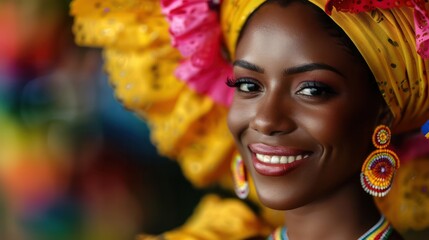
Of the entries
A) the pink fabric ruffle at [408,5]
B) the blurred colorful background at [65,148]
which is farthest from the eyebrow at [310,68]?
the blurred colorful background at [65,148]

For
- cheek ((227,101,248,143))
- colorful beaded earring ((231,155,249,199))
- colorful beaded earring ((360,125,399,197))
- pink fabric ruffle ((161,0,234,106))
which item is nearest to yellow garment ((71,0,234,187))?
pink fabric ruffle ((161,0,234,106))

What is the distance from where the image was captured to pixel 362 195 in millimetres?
1460

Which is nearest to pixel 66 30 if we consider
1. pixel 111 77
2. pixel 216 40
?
pixel 111 77

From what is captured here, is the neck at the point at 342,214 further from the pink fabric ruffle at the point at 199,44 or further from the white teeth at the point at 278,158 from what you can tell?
the pink fabric ruffle at the point at 199,44

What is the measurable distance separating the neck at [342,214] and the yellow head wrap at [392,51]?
0.56 feet

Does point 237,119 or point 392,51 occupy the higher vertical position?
point 392,51

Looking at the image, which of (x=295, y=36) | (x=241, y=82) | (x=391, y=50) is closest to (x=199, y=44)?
(x=241, y=82)

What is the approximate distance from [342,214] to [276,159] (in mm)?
181

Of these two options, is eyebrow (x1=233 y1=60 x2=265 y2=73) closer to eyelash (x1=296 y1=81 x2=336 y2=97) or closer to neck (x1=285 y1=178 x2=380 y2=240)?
eyelash (x1=296 y1=81 x2=336 y2=97)

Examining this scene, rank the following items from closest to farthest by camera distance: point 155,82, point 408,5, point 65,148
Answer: point 408,5 → point 155,82 → point 65,148

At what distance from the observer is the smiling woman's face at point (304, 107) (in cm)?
134

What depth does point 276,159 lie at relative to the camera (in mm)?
1395

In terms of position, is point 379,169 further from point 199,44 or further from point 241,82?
point 199,44

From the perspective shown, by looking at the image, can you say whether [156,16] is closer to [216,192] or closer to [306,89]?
[306,89]
